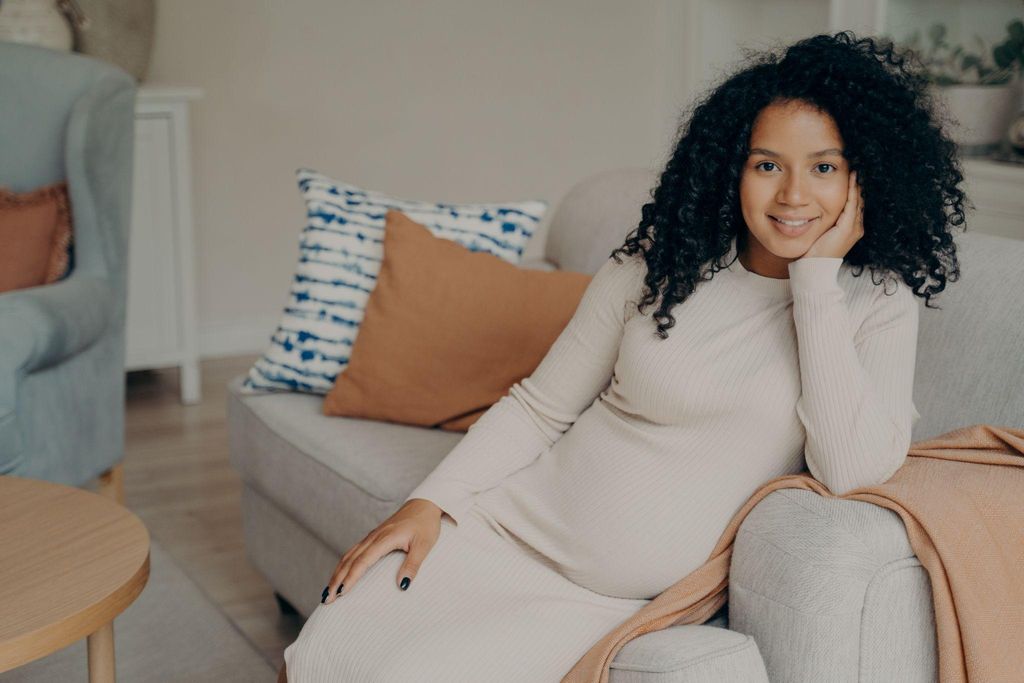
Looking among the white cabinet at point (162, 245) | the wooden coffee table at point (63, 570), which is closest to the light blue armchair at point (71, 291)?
the wooden coffee table at point (63, 570)

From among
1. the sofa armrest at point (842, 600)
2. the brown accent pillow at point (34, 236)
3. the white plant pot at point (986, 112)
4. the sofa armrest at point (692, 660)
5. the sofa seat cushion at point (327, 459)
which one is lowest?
the sofa seat cushion at point (327, 459)

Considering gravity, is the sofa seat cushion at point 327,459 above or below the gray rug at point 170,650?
above

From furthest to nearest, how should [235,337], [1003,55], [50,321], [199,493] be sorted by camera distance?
1. [235,337]
2. [1003,55]
3. [199,493]
4. [50,321]

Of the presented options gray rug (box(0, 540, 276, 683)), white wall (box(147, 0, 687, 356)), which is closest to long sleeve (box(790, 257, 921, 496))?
gray rug (box(0, 540, 276, 683))

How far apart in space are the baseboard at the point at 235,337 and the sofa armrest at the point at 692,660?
324 centimetres

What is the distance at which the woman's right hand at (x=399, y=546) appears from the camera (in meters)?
1.50

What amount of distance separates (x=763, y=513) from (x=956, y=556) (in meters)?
0.21

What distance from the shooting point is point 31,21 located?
350 cm

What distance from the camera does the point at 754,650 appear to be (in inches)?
51.5

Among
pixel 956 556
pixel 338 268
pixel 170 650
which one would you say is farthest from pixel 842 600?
pixel 170 650

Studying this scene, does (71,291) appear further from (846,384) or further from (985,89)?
(985,89)

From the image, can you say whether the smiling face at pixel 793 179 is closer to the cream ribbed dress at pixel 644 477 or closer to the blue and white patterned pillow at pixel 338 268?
the cream ribbed dress at pixel 644 477

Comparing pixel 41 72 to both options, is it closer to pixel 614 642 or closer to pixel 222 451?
pixel 222 451

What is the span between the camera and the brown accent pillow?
268 centimetres
